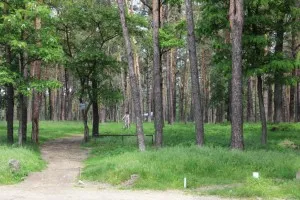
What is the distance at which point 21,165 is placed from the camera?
1473 cm

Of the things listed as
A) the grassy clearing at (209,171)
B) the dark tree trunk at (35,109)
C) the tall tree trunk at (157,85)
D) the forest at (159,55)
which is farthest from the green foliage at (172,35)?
the dark tree trunk at (35,109)

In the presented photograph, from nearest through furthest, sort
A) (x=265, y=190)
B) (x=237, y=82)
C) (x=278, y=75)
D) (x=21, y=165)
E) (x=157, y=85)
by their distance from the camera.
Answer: (x=265, y=190) < (x=21, y=165) < (x=237, y=82) < (x=157, y=85) < (x=278, y=75)

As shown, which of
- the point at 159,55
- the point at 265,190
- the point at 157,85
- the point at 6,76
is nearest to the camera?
the point at 265,190

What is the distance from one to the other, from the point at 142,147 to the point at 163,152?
2.83 meters

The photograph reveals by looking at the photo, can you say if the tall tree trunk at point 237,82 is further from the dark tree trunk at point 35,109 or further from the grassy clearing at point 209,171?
the dark tree trunk at point 35,109

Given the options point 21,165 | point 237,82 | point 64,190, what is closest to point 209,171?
point 237,82

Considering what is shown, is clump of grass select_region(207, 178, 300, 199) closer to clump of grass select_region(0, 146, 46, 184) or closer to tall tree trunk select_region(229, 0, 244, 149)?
tall tree trunk select_region(229, 0, 244, 149)

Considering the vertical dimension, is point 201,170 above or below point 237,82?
below

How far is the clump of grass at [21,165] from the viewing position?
1356 centimetres

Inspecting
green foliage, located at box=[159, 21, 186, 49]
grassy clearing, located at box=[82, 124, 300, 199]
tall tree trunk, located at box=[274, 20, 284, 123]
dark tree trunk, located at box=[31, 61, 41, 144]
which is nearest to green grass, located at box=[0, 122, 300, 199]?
grassy clearing, located at box=[82, 124, 300, 199]

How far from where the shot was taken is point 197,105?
17.9 metres

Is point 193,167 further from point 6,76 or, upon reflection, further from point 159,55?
point 6,76

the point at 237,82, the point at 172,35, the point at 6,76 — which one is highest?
the point at 172,35

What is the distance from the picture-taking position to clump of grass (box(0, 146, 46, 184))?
13559 mm
